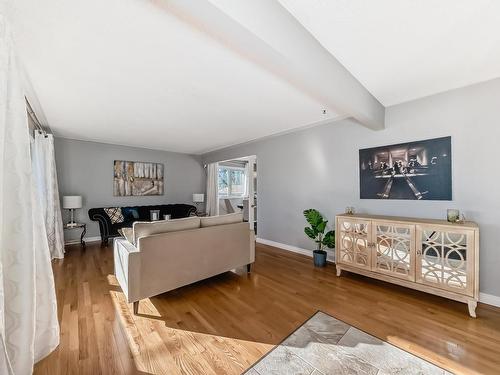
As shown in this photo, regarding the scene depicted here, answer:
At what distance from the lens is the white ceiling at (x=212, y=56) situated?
1.37m

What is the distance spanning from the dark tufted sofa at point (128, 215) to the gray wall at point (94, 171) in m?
0.41

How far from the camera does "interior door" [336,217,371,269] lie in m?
2.70

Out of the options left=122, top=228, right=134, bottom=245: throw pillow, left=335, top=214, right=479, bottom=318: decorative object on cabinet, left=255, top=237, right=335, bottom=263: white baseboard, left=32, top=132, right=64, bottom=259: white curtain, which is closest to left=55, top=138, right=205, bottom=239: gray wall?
left=32, top=132, right=64, bottom=259: white curtain

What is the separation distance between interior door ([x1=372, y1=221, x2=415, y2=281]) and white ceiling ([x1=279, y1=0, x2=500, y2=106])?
1.61 metres

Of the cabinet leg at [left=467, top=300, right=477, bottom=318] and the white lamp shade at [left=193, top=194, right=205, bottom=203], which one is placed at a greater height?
the white lamp shade at [left=193, top=194, right=205, bottom=203]

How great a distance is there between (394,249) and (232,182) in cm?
530

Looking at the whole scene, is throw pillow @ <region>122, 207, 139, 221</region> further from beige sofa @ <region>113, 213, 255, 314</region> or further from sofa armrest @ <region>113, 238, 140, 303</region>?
sofa armrest @ <region>113, 238, 140, 303</region>

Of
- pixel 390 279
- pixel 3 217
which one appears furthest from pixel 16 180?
pixel 390 279

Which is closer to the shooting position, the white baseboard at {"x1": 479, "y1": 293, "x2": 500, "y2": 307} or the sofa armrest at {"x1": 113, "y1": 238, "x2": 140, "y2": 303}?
the sofa armrest at {"x1": 113, "y1": 238, "x2": 140, "y2": 303}

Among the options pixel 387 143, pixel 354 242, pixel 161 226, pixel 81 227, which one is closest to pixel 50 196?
pixel 81 227

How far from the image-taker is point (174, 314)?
83.8 inches

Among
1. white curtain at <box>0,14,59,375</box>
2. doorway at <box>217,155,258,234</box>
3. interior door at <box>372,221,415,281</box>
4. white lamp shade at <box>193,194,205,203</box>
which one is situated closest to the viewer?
white curtain at <box>0,14,59,375</box>

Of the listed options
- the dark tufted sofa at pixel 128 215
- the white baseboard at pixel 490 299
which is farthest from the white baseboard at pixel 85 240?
the white baseboard at pixel 490 299

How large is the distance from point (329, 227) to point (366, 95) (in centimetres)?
205
